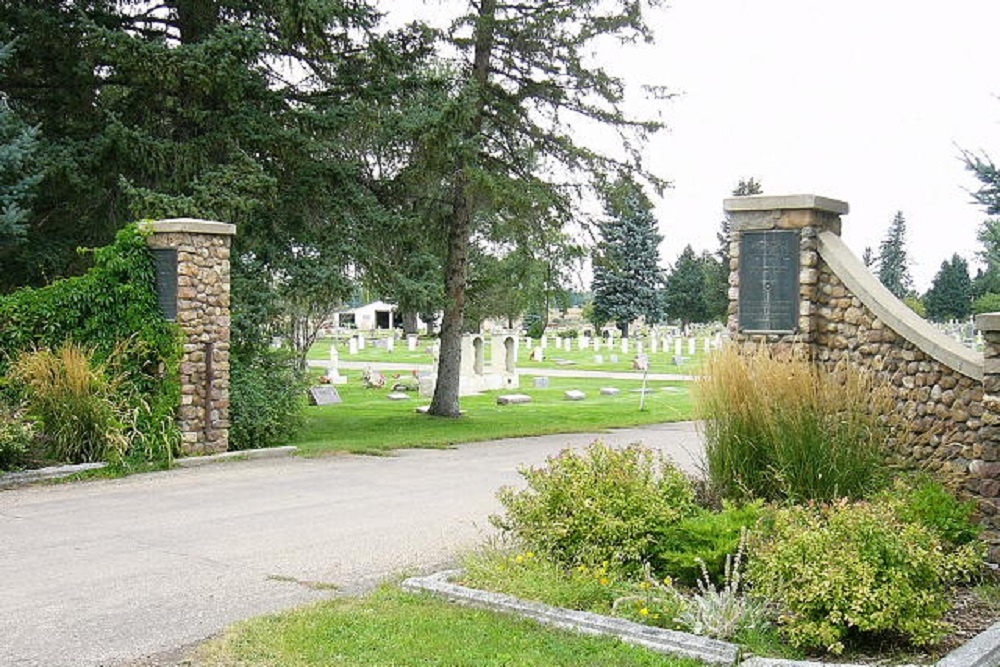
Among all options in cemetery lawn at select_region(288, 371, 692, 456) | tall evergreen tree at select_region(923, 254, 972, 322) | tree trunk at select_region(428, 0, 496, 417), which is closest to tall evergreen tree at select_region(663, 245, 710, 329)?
tall evergreen tree at select_region(923, 254, 972, 322)

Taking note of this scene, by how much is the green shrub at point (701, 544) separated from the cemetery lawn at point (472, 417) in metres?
6.05

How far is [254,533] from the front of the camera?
8.93 meters

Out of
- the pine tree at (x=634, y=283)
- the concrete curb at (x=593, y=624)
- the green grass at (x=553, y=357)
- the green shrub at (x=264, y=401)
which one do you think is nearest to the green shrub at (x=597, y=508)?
the concrete curb at (x=593, y=624)

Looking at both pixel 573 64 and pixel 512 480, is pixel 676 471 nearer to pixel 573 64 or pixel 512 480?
pixel 512 480

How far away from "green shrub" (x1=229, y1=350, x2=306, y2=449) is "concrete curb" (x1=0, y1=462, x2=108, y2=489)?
9.34 ft

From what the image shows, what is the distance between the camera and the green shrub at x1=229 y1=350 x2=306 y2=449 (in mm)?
14844

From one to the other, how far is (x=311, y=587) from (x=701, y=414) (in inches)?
126

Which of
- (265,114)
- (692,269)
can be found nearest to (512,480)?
(265,114)

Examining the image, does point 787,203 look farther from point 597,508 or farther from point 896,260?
point 896,260

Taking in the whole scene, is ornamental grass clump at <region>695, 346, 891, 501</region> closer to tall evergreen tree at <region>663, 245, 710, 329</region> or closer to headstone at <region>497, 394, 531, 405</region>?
headstone at <region>497, 394, 531, 405</region>

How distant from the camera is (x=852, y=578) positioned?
5.57 metres

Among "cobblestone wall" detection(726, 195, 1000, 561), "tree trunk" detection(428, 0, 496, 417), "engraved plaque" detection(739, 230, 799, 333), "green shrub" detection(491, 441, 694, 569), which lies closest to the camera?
"green shrub" detection(491, 441, 694, 569)

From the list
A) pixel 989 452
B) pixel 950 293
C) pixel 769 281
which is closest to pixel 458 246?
pixel 769 281

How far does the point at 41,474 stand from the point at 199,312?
2.97 meters
